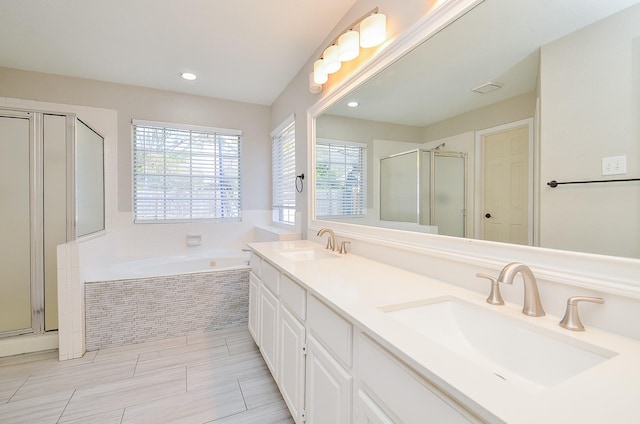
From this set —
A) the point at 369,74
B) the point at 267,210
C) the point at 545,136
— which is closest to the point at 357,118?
the point at 369,74

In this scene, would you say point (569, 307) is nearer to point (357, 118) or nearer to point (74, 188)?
point (357, 118)

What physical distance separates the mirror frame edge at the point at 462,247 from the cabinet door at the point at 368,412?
63 centimetres

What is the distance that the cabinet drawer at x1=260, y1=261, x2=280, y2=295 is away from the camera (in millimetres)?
1609

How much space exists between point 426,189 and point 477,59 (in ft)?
1.89

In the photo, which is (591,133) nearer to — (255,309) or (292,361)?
(292,361)

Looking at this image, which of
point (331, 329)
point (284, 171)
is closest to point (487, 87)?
point (331, 329)

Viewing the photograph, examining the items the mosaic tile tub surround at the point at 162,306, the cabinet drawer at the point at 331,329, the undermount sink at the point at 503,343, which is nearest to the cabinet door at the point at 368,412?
the cabinet drawer at the point at 331,329

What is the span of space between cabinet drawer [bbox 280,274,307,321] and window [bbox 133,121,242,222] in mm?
2465

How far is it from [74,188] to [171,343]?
1.55 meters

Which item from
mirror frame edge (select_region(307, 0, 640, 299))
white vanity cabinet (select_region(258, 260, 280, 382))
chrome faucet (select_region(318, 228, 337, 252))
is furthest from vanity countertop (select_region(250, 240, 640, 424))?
chrome faucet (select_region(318, 228, 337, 252))

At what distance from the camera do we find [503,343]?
834 mm

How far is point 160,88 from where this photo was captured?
3.30 meters

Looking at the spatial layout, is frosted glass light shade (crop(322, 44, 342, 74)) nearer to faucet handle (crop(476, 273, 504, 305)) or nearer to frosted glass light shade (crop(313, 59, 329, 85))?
frosted glass light shade (crop(313, 59, 329, 85))

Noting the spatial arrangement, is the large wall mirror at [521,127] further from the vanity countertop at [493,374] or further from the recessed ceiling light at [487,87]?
the vanity countertop at [493,374]
